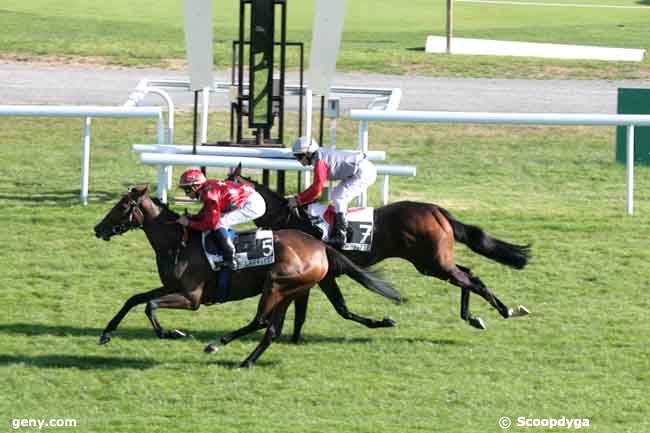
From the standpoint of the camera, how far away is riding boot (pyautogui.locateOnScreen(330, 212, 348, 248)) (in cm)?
1061

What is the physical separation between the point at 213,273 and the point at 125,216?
69cm

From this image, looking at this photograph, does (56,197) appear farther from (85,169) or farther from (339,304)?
(339,304)

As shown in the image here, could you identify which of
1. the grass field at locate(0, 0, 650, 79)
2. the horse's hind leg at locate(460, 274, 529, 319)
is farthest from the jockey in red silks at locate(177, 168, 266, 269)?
the grass field at locate(0, 0, 650, 79)

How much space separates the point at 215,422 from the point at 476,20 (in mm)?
24640

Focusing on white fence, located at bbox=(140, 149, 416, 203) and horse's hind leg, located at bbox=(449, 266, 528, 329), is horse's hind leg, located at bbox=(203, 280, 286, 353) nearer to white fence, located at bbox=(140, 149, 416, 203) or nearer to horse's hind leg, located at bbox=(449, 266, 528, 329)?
horse's hind leg, located at bbox=(449, 266, 528, 329)

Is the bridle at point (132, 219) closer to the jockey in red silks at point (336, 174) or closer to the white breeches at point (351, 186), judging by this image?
the jockey in red silks at point (336, 174)

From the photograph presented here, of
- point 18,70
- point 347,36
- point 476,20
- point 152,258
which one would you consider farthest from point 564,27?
point 152,258

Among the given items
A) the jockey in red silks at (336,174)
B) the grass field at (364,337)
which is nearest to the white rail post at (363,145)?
the grass field at (364,337)

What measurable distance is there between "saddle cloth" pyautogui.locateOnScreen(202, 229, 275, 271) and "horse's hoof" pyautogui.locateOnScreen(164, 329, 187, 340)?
0.54 metres

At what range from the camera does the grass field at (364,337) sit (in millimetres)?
8953

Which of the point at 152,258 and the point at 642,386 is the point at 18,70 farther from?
the point at 642,386

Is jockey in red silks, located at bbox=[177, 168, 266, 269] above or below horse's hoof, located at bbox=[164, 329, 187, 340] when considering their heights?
above

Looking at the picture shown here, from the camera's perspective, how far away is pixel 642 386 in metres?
9.50
